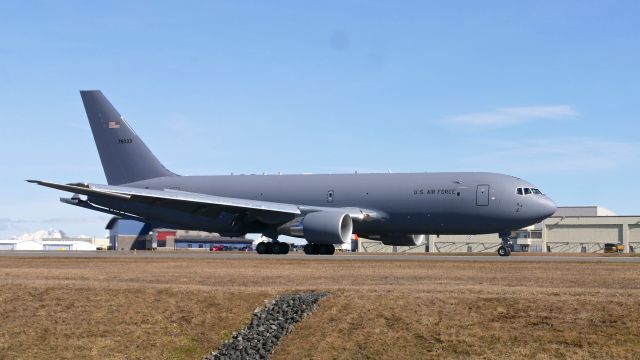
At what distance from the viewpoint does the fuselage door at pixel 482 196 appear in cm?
5088

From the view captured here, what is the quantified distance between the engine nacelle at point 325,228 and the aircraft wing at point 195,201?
1.02 m

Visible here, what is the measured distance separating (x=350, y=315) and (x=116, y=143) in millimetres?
42690

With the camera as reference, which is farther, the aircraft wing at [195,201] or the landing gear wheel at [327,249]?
the landing gear wheel at [327,249]

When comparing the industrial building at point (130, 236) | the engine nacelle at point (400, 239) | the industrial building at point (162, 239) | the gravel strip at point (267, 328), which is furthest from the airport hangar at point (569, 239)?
the gravel strip at point (267, 328)

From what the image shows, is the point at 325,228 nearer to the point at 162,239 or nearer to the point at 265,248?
the point at 265,248

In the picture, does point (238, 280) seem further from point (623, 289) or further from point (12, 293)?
point (623, 289)

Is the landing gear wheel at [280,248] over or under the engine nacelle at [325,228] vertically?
under

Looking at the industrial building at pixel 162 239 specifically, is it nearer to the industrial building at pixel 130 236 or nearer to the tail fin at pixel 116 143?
the industrial building at pixel 130 236

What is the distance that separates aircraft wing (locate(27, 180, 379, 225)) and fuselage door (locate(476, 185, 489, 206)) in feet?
21.5

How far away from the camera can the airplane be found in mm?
51094

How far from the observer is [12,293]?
2823cm

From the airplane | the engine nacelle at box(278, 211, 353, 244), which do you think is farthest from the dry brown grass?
the airplane

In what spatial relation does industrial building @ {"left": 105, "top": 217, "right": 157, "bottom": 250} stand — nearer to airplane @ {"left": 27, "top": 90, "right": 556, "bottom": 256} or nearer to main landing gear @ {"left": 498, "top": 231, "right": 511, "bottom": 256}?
airplane @ {"left": 27, "top": 90, "right": 556, "bottom": 256}

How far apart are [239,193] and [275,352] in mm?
37464
